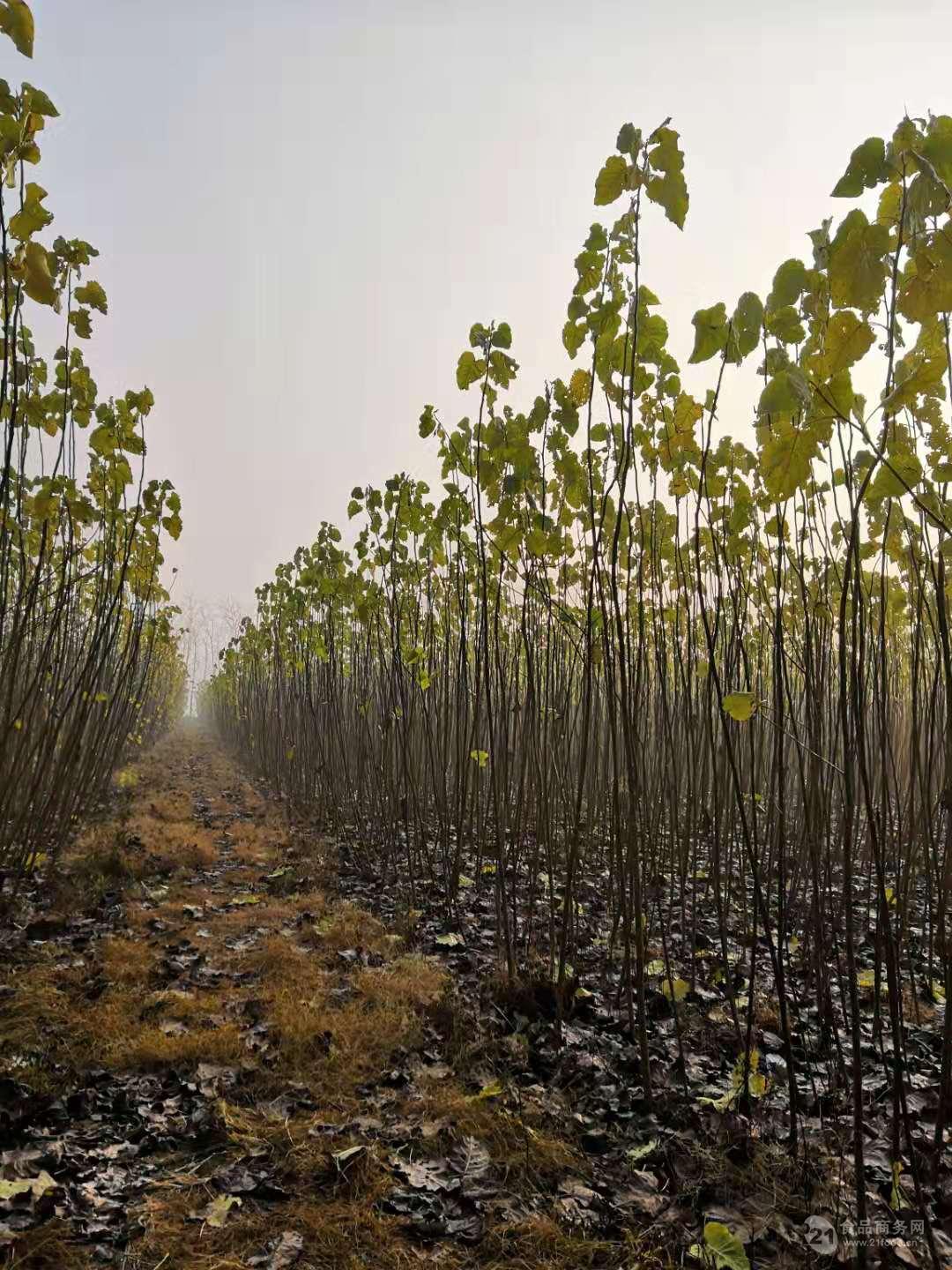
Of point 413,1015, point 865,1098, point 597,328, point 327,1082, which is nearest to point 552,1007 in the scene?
point 413,1015

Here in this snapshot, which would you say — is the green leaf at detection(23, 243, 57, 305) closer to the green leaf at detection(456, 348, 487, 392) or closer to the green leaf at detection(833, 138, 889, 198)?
the green leaf at detection(456, 348, 487, 392)

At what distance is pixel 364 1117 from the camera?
2133mm

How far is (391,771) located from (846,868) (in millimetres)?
4119

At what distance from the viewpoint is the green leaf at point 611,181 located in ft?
6.23

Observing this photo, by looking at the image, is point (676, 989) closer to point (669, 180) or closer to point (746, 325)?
point (746, 325)

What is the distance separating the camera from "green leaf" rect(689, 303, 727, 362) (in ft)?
6.17

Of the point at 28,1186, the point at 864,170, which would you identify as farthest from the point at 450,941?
the point at 864,170

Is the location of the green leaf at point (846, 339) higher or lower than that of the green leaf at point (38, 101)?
lower

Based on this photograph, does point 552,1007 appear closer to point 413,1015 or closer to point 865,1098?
point 413,1015

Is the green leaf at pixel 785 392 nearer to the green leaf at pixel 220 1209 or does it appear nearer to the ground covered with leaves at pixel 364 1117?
the ground covered with leaves at pixel 364 1117

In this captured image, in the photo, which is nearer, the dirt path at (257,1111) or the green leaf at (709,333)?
the dirt path at (257,1111)

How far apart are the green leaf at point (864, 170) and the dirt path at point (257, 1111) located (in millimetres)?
2303

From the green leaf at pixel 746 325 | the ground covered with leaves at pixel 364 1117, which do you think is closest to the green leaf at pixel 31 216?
the green leaf at pixel 746 325

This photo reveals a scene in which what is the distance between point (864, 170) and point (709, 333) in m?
0.60
